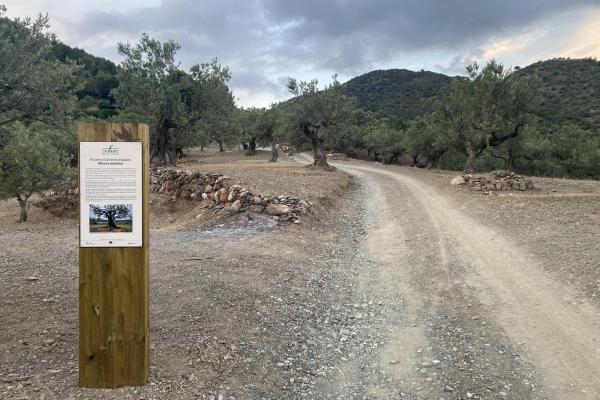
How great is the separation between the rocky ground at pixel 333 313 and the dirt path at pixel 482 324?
0.07ft

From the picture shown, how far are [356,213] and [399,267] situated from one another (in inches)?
240

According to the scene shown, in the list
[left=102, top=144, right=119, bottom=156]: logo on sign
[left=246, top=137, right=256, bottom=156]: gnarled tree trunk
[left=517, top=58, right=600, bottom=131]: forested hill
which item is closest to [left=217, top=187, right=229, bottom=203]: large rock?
[left=102, top=144, right=119, bottom=156]: logo on sign

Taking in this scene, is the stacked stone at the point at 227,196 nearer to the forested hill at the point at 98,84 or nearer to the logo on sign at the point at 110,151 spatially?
the logo on sign at the point at 110,151

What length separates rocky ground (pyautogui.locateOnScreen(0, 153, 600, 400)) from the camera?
4191 millimetres

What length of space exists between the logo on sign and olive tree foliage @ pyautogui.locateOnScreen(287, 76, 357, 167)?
2531 centimetres

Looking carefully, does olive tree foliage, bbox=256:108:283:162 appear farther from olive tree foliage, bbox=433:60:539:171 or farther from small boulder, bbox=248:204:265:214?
small boulder, bbox=248:204:265:214

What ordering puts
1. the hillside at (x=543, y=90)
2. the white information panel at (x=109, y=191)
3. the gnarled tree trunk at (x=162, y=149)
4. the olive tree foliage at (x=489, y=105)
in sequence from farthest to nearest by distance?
the hillside at (x=543, y=90), the gnarled tree trunk at (x=162, y=149), the olive tree foliage at (x=489, y=105), the white information panel at (x=109, y=191)

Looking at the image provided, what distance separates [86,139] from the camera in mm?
3545

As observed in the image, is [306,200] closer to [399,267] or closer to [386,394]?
[399,267]

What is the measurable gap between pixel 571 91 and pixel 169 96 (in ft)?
194

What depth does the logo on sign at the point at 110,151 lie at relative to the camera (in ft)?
11.6

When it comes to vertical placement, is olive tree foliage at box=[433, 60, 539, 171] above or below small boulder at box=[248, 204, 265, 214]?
above

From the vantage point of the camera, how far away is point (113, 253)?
3652 mm

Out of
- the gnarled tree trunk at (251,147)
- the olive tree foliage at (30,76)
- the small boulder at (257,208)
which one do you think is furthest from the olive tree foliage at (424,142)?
the olive tree foliage at (30,76)
